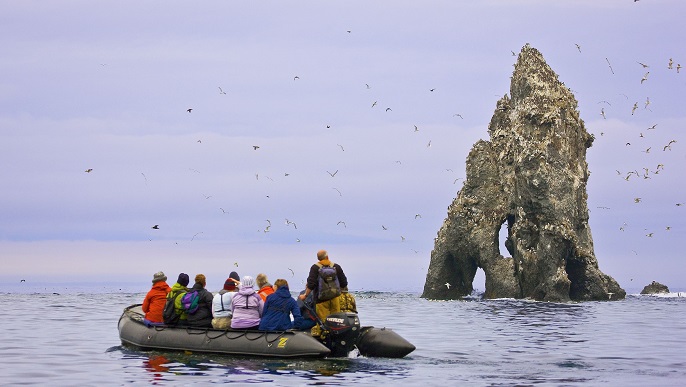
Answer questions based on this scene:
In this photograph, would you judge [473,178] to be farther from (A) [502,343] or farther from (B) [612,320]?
(A) [502,343]

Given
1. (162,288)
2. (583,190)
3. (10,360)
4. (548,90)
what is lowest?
(10,360)

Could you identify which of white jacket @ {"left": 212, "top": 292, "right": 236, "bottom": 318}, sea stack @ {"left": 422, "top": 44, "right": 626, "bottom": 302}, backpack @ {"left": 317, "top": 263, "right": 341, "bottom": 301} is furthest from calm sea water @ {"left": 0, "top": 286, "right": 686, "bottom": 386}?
sea stack @ {"left": 422, "top": 44, "right": 626, "bottom": 302}

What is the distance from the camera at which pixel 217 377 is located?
2369cm

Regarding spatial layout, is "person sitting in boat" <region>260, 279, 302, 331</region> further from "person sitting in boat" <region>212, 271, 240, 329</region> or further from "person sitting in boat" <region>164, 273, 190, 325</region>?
"person sitting in boat" <region>164, 273, 190, 325</region>

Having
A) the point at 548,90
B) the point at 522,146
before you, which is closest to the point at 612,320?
the point at 522,146

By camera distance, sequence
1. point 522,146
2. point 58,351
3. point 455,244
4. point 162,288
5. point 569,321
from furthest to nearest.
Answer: point 455,244 < point 522,146 < point 569,321 < point 58,351 < point 162,288

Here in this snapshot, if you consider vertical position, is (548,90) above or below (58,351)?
above

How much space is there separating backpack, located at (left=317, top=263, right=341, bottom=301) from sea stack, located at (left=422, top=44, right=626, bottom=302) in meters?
57.3

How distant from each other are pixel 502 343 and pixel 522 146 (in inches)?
1963

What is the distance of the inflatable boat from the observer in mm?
26484

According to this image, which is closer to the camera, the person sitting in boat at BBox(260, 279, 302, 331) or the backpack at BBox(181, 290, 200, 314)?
the person sitting in boat at BBox(260, 279, 302, 331)

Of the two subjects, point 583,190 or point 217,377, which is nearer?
point 217,377

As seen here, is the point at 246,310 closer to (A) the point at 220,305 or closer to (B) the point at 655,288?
(A) the point at 220,305

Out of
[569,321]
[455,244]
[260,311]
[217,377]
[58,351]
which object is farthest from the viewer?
[455,244]
